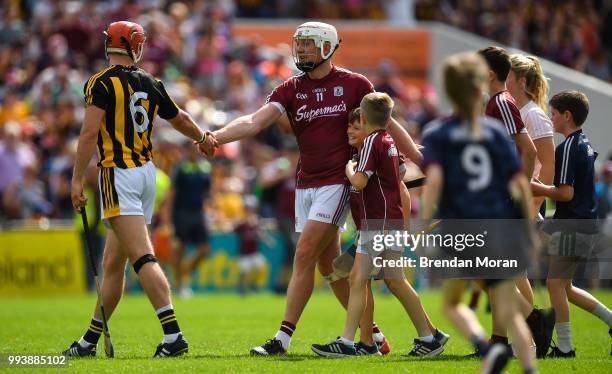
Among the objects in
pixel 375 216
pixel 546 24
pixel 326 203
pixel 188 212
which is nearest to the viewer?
pixel 375 216

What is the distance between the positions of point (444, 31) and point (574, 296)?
17957mm

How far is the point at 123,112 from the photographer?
9523 millimetres

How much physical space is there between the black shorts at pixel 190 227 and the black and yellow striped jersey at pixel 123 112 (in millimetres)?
10287

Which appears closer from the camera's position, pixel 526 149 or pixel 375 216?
pixel 526 149

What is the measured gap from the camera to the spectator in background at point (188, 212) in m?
20.0

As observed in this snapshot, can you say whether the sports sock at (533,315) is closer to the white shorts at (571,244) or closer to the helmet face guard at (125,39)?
the white shorts at (571,244)

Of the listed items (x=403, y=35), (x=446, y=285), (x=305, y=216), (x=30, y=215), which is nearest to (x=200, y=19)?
(x=403, y=35)

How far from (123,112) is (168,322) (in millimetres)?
1758

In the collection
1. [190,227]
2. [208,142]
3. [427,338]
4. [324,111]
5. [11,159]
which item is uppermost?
[324,111]

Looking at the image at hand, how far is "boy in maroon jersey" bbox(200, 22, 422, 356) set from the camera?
9.93 metres

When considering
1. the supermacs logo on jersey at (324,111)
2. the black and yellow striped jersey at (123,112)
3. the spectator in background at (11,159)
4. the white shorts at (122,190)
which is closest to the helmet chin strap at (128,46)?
the black and yellow striped jersey at (123,112)

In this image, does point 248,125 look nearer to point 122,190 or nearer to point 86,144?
point 122,190

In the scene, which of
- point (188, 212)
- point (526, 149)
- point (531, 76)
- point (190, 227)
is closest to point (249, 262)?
point (190, 227)

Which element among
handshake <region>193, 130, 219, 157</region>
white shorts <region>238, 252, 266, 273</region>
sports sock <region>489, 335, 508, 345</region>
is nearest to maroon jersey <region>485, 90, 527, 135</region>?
sports sock <region>489, 335, 508, 345</region>
